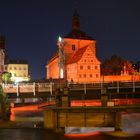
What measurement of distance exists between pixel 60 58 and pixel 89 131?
7725 cm

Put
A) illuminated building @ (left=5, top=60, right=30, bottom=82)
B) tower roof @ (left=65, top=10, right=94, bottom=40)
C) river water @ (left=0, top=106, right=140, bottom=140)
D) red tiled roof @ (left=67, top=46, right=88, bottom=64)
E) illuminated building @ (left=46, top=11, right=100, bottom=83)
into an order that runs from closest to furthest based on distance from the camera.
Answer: river water @ (left=0, top=106, right=140, bottom=140), illuminated building @ (left=46, top=11, right=100, bottom=83), red tiled roof @ (left=67, top=46, right=88, bottom=64), tower roof @ (left=65, top=10, right=94, bottom=40), illuminated building @ (left=5, top=60, right=30, bottom=82)

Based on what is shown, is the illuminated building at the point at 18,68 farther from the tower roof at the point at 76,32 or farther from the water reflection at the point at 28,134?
the water reflection at the point at 28,134

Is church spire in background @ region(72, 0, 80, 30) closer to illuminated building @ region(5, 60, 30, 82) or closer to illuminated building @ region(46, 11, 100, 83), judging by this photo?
illuminated building @ region(46, 11, 100, 83)

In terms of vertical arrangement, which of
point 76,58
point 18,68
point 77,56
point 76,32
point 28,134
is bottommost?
point 28,134

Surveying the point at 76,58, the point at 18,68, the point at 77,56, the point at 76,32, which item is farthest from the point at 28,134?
the point at 18,68

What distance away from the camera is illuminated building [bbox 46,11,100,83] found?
113m

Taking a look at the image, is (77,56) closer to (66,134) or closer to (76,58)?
(76,58)

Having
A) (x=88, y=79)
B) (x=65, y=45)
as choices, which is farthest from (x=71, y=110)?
(x=65, y=45)

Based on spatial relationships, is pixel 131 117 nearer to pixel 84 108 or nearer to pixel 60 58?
pixel 84 108

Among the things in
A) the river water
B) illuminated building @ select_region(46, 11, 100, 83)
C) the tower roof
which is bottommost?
→ the river water

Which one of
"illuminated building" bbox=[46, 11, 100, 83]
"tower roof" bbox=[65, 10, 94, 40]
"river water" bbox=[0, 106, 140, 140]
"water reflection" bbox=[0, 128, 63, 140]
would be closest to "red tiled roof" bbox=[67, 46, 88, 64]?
"illuminated building" bbox=[46, 11, 100, 83]

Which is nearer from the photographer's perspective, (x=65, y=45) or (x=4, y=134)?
(x=4, y=134)

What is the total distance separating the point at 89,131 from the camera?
4303 cm

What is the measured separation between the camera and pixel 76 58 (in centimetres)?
11569
